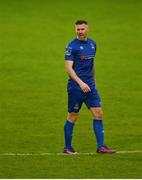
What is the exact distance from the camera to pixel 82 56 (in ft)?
57.2

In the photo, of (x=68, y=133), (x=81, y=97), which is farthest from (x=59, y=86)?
(x=81, y=97)

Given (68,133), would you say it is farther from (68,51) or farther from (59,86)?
(59,86)

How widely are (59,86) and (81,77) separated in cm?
817

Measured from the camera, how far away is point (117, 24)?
1412 inches

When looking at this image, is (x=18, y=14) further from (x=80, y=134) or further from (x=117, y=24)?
(x=80, y=134)

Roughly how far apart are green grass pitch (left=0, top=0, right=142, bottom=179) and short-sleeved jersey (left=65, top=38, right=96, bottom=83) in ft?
4.83

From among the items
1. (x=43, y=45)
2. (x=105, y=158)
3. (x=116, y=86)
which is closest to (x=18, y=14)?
Result: (x=43, y=45)

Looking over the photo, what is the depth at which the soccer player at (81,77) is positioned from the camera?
56.9 feet

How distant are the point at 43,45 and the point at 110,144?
1333cm

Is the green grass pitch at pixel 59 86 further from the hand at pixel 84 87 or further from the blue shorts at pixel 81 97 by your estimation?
the hand at pixel 84 87

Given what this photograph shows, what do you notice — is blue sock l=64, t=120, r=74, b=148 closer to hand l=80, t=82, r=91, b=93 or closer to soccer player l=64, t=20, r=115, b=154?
soccer player l=64, t=20, r=115, b=154

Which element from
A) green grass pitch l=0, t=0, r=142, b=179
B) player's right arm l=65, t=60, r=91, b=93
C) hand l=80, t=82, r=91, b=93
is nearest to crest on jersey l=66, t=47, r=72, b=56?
player's right arm l=65, t=60, r=91, b=93

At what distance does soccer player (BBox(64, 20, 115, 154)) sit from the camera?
56.9ft

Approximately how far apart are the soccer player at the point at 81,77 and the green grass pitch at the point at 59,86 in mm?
590
